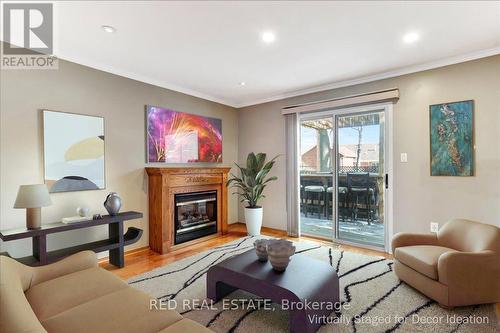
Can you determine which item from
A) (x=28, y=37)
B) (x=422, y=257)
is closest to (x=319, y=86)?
(x=422, y=257)

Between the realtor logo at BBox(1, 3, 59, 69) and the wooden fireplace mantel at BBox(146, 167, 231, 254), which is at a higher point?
the realtor logo at BBox(1, 3, 59, 69)

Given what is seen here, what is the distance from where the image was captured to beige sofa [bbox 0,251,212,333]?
1155mm

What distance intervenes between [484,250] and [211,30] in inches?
123

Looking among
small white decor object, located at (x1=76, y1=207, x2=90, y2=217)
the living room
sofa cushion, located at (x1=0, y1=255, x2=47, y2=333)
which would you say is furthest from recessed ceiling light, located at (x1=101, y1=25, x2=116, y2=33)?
sofa cushion, located at (x1=0, y1=255, x2=47, y2=333)

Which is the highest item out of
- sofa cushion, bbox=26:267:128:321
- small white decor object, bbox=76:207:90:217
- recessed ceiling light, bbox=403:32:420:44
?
recessed ceiling light, bbox=403:32:420:44

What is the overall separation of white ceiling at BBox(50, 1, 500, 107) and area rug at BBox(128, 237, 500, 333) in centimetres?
224

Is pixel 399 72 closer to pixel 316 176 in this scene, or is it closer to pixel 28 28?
pixel 316 176

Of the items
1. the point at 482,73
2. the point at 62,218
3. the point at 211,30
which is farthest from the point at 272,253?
the point at 482,73

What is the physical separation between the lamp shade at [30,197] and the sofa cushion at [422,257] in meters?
3.56

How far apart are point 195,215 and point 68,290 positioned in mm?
2769

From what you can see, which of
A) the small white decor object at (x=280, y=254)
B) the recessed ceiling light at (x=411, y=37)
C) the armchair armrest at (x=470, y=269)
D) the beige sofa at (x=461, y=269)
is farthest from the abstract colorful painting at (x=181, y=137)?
the armchair armrest at (x=470, y=269)

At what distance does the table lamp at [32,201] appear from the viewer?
8.04 feet

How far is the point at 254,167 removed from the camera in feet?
15.1

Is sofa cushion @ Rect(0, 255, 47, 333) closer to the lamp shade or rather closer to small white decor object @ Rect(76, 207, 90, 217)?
the lamp shade
